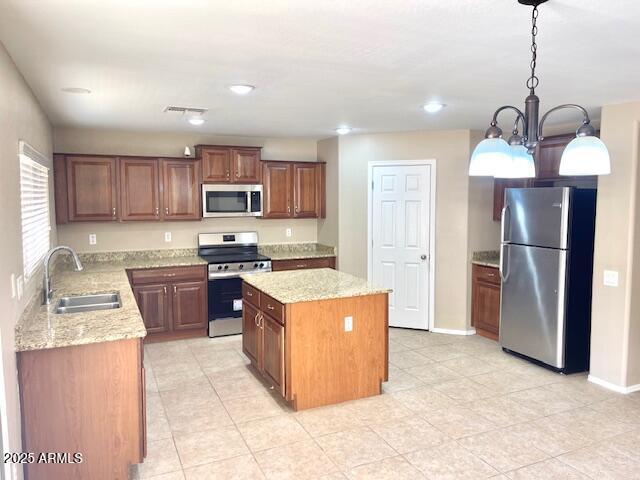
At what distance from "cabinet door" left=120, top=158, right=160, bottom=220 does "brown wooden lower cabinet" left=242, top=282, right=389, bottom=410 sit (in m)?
2.10

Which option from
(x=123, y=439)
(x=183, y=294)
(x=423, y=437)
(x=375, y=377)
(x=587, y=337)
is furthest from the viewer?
(x=183, y=294)

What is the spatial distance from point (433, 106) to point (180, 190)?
297cm

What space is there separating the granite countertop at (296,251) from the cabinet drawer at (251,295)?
127cm

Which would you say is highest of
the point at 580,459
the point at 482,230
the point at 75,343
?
the point at 482,230

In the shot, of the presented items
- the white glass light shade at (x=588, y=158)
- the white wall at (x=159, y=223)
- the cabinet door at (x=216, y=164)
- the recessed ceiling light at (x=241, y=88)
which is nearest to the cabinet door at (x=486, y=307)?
the white wall at (x=159, y=223)

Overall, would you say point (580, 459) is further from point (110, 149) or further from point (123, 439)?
point (110, 149)

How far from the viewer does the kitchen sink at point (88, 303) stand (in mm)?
3264

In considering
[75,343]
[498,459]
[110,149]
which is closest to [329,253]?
[110,149]

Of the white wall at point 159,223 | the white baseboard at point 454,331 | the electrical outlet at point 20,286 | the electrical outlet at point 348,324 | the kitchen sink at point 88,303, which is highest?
the white wall at point 159,223

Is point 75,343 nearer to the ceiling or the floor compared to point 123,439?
nearer to the ceiling

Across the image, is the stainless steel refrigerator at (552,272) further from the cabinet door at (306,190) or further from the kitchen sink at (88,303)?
the kitchen sink at (88,303)

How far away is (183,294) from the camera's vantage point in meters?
5.11

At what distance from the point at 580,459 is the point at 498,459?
1.59 feet

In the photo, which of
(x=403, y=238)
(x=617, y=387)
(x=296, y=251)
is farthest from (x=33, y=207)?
(x=617, y=387)
